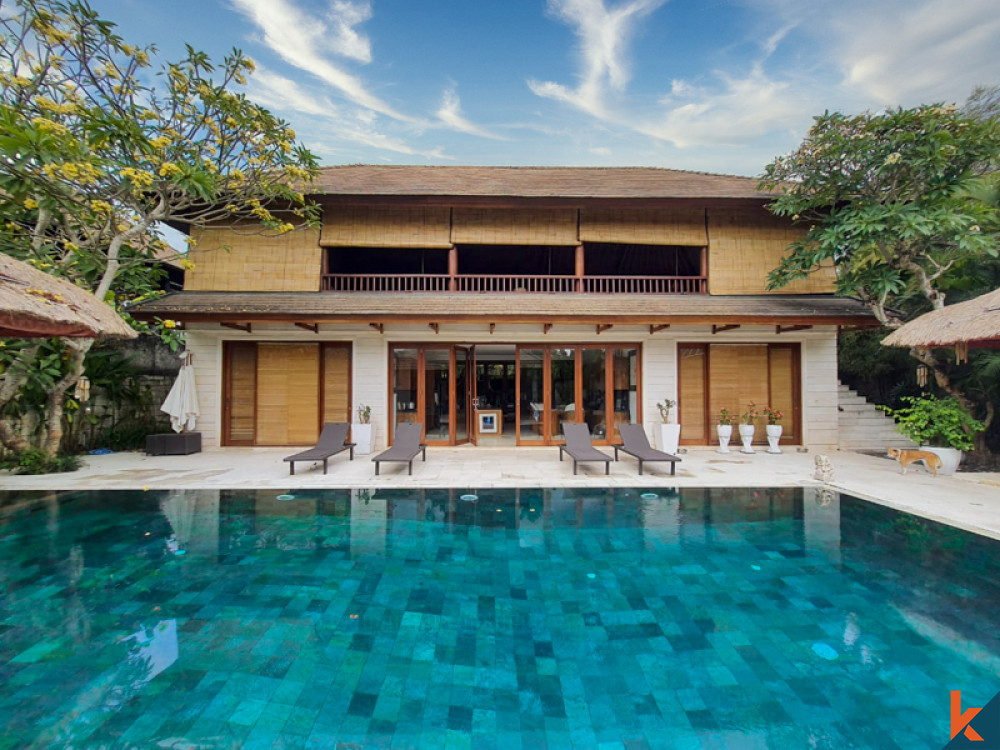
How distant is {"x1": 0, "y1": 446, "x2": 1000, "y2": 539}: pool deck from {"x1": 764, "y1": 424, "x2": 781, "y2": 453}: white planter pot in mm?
659

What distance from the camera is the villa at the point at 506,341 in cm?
1109

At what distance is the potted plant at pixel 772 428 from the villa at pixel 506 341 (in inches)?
13.8

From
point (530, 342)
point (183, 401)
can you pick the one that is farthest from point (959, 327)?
point (183, 401)

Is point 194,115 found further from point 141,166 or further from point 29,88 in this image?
point 29,88

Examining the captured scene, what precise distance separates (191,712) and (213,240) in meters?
12.0

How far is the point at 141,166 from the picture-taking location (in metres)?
8.37

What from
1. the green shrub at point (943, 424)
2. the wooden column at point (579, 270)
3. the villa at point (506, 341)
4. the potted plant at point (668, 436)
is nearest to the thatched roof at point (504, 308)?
the villa at point (506, 341)

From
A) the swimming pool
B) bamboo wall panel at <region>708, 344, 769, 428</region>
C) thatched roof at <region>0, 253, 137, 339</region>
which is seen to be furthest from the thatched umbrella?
thatched roof at <region>0, 253, 137, 339</region>

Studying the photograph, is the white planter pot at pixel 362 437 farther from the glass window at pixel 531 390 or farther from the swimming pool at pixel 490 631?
the swimming pool at pixel 490 631

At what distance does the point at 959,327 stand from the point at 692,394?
532 cm

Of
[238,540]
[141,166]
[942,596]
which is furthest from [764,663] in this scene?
[141,166]

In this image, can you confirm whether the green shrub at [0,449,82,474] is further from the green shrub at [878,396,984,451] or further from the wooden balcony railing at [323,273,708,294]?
the green shrub at [878,396,984,451]

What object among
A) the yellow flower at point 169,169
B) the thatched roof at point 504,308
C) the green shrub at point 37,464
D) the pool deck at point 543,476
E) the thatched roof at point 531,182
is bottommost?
the pool deck at point 543,476

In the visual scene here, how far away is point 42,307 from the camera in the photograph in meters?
5.19
